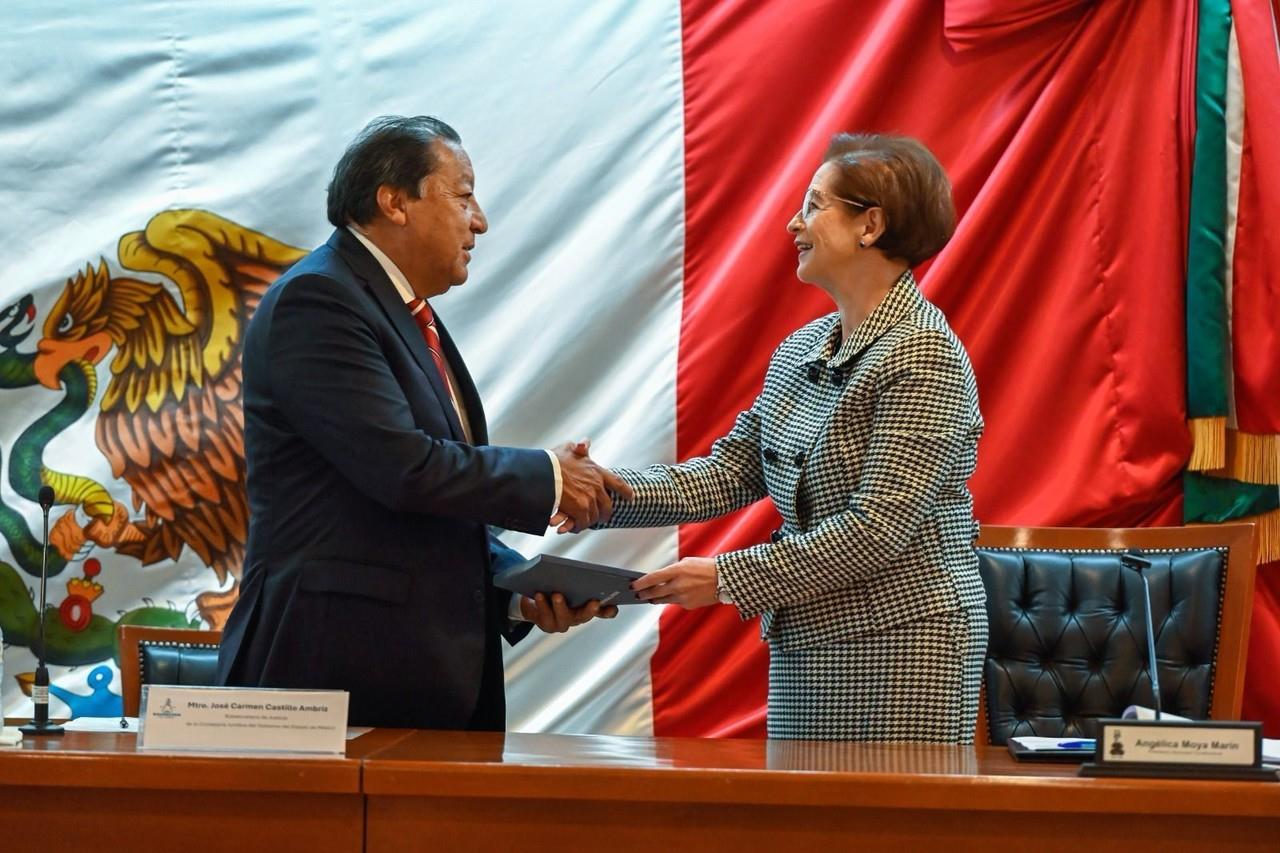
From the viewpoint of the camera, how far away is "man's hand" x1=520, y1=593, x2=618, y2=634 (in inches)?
88.0

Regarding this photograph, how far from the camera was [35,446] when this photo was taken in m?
3.08

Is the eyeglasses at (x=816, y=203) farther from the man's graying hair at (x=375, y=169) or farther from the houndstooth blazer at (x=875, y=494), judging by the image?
the man's graying hair at (x=375, y=169)

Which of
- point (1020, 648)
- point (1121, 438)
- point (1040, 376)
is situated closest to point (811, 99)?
point (1040, 376)

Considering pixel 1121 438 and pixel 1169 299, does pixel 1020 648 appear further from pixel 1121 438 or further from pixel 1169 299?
pixel 1169 299

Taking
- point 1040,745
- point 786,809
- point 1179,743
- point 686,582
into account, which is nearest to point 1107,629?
point 686,582

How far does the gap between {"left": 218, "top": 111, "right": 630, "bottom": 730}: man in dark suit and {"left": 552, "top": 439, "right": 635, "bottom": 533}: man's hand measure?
0.08m

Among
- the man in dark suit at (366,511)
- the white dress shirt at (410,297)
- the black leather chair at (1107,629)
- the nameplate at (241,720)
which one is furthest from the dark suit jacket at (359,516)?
the black leather chair at (1107,629)

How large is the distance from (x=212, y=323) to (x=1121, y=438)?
1947mm

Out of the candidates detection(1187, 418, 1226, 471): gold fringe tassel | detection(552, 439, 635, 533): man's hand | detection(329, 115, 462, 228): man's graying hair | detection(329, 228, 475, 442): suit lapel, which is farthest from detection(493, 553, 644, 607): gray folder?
detection(1187, 418, 1226, 471): gold fringe tassel

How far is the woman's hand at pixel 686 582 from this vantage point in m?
2.13

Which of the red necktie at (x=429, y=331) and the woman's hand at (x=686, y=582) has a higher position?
the red necktie at (x=429, y=331)

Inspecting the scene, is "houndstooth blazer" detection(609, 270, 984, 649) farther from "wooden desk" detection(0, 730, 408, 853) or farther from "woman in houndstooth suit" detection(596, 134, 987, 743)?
"wooden desk" detection(0, 730, 408, 853)

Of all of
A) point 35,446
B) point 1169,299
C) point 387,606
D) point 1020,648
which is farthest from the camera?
point 35,446

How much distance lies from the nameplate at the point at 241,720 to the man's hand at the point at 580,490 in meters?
0.74
